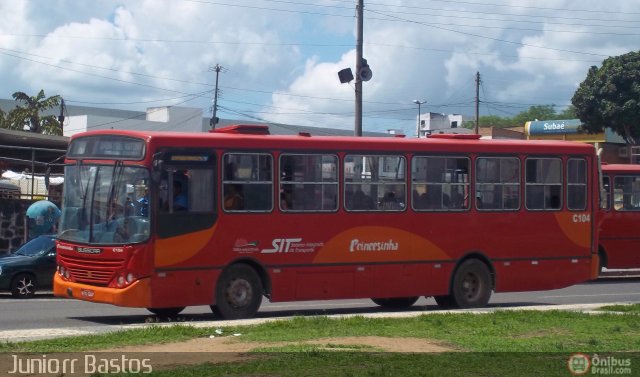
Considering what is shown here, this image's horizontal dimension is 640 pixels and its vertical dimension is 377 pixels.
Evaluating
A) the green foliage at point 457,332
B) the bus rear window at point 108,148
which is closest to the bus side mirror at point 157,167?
the bus rear window at point 108,148

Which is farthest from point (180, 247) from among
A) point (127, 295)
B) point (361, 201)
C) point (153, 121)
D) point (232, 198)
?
point (153, 121)

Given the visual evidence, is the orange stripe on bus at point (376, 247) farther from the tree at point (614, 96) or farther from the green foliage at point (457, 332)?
the tree at point (614, 96)

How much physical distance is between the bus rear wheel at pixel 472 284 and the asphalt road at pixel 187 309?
2.06ft

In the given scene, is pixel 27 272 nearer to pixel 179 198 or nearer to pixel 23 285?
pixel 23 285

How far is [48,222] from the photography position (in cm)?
2908

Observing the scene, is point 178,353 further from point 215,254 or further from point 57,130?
point 57,130

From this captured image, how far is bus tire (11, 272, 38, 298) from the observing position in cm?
2265

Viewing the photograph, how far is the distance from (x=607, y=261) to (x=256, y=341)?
17.4 metres

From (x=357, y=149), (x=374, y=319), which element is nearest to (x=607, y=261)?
(x=357, y=149)

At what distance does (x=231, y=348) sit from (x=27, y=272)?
→ 40.3 feet

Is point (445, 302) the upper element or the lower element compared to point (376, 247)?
lower

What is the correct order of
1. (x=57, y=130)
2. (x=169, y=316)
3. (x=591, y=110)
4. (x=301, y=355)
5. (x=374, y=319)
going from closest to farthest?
(x=301, y=355)
(x=374, y=319)
(x=169, y=316)
(x=591, y=110)
(x=57, y=130)

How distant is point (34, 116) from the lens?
5859cm

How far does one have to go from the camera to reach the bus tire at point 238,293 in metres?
16.8
